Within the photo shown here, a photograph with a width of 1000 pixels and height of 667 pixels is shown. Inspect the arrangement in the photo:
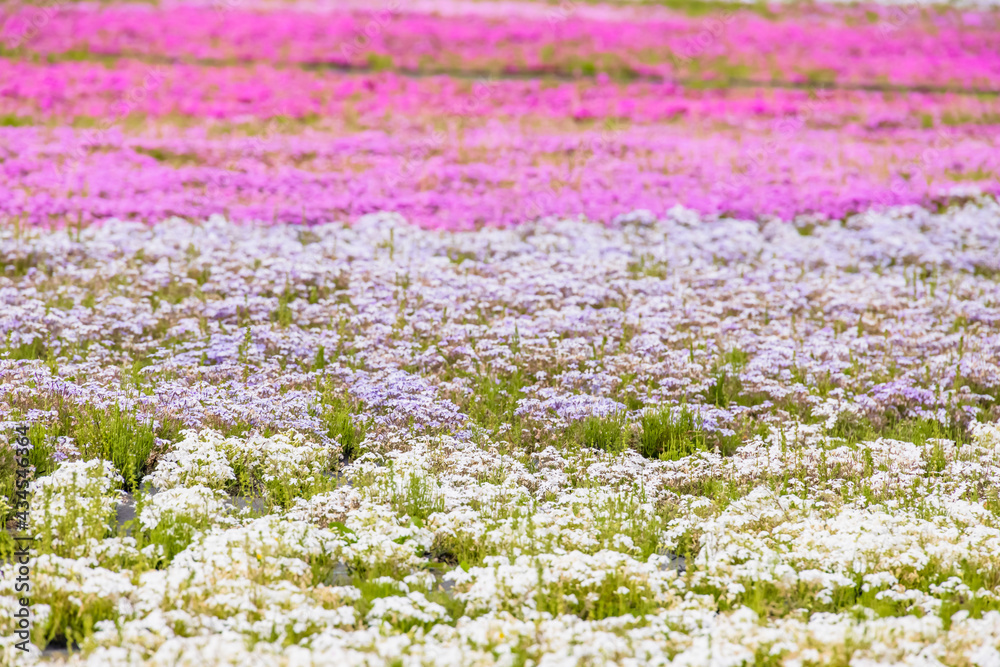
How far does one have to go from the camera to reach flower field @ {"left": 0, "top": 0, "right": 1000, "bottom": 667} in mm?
5852

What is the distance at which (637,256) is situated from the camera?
15.2 metres

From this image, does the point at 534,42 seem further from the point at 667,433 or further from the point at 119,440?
the point at 119,440

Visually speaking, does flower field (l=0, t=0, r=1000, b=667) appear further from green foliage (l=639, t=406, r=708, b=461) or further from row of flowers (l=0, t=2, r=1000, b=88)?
row of flowers (l=0, t=2, r=1000, b=88)

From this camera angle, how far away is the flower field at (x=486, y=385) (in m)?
5.85

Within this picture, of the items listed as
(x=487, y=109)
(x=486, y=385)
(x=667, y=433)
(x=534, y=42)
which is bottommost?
(x=667, y=433)

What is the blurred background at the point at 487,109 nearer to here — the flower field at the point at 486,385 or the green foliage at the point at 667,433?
the flower field at the point at 486,385

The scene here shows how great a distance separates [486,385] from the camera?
9.80m

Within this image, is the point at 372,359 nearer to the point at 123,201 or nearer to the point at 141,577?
the point at 141,577

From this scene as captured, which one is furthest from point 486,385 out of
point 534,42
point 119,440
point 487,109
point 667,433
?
point 534,42

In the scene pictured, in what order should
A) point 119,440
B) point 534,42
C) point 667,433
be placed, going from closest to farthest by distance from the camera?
point 119,440 < point 667,433 < point 534,42

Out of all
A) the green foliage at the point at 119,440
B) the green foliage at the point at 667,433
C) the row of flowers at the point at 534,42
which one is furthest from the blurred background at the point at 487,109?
the green foliage at the point at 119,440

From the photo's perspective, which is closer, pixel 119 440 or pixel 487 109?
pixel 119 440

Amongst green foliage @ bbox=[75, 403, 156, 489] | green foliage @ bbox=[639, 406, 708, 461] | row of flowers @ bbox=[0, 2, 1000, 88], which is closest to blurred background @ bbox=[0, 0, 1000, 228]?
row of flowers @ bbox=[0, 2, 1000, 88]

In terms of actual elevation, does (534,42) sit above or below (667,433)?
above
